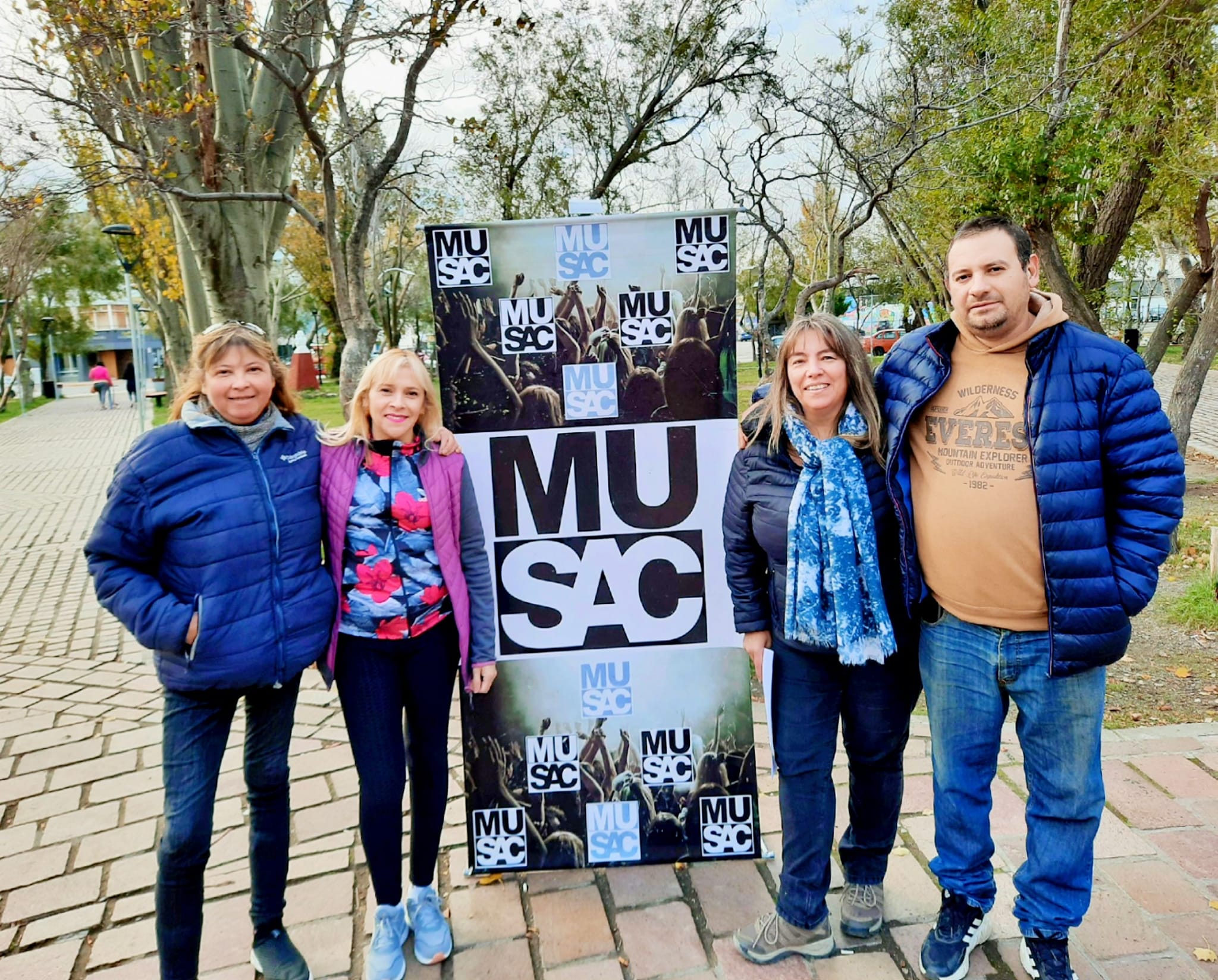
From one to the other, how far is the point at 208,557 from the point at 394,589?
1.63 ft

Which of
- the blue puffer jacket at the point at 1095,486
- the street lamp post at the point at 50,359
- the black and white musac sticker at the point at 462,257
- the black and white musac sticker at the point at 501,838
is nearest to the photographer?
the blue puffer jacket at the point at 1095,486

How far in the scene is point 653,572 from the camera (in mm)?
3029

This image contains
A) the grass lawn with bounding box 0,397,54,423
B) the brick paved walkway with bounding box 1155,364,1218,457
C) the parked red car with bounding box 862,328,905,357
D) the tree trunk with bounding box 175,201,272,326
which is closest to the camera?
the tree trunk with bounding box 175,201,272,326

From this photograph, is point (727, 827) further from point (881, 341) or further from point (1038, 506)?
point (881, 341)

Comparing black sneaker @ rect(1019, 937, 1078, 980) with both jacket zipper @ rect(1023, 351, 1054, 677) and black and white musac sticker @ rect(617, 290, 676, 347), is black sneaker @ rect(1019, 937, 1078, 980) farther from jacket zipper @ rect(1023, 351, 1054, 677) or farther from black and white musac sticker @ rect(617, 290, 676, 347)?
black and white musac sticker @ rect(617, 290, 676, 347)

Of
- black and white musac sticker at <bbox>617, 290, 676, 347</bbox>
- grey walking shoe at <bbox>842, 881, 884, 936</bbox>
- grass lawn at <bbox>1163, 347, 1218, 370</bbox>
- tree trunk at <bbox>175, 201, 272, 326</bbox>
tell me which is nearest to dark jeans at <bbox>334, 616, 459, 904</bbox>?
black and white musac sticker at <bbox>617, 290, 676, 347</bbox>

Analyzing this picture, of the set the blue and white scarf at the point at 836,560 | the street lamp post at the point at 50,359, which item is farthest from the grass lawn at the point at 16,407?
the blue and white scarf at the point at 836,560

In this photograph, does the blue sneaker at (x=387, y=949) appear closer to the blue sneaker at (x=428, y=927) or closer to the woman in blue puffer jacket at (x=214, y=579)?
the blue sneaker at (x=428, y=927)

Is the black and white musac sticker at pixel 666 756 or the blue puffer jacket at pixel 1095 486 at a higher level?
the blue puffer jacket at pixel 1095 486

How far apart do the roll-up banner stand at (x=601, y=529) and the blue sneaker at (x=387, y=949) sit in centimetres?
49

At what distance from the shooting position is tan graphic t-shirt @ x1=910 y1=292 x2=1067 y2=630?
2.27m

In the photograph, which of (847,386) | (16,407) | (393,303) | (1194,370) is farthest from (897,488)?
(16,407)

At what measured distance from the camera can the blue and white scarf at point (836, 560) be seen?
2355 millimetres

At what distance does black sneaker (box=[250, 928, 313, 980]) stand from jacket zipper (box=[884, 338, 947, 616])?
2.12 meters
